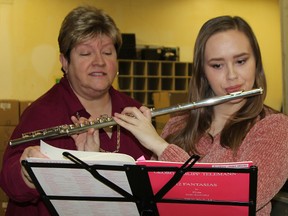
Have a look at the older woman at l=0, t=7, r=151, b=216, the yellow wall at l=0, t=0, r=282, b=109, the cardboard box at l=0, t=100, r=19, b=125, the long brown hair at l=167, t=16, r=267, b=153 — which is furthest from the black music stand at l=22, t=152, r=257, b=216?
the yellow wall at l=0, t=0, r=282, b=109

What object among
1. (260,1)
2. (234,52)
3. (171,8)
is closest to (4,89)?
(171,8)

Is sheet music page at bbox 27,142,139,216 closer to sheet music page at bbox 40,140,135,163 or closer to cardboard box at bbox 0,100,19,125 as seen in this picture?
sheet music page at bbox 40,140,135,163

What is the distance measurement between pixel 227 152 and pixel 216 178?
1.06 feet

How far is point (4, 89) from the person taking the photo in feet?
19.9

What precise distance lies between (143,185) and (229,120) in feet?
1.63

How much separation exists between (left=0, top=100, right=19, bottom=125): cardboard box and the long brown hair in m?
3.32

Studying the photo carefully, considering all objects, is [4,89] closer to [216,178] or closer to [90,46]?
[90,46]

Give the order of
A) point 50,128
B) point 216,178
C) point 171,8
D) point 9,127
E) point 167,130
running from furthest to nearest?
point 171,8 → point 9,127 → point 167,130 → point 50,128 → point 216,178

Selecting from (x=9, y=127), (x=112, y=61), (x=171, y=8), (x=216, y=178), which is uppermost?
(x=171, y=8)

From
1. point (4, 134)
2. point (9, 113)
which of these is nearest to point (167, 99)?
point (9, 113)

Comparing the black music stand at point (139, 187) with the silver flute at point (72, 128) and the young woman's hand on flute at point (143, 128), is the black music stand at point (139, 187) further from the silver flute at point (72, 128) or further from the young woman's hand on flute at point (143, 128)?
the silver flute at point (72, 128)

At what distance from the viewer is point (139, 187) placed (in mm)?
1088

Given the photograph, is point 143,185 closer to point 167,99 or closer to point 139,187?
point 139,187

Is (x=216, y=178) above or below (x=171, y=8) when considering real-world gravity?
below
